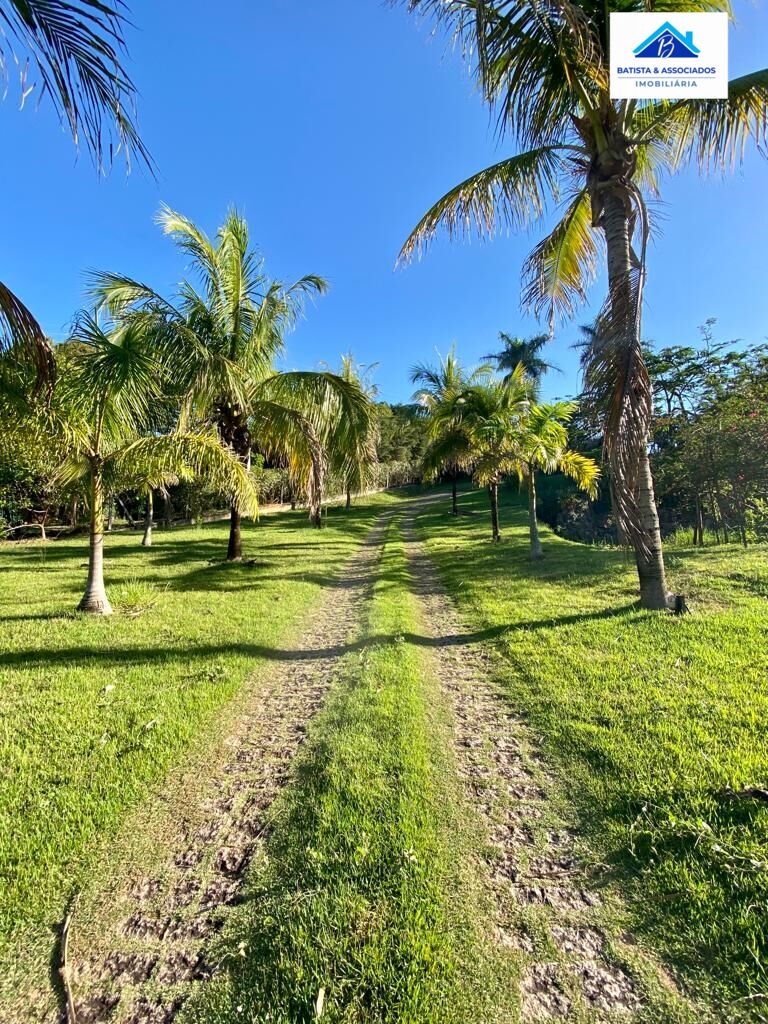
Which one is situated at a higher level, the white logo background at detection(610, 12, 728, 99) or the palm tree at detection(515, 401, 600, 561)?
the white logo background at detection(610, 12, 728, 99)

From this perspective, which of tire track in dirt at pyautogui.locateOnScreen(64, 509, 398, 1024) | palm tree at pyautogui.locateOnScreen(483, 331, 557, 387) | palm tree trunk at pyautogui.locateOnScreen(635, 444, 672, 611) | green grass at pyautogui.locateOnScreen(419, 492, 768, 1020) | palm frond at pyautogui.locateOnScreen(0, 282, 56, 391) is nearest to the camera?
tire track in dirt at pyautogui.locateOnScreen(64, 509, 398, 1024)

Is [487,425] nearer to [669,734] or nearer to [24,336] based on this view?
[669,734]

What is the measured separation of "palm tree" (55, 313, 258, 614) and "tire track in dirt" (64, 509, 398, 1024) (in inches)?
160

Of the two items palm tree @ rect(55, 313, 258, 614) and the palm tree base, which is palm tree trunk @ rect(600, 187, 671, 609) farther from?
the palm tree base

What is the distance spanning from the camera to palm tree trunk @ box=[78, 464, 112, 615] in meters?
6.30

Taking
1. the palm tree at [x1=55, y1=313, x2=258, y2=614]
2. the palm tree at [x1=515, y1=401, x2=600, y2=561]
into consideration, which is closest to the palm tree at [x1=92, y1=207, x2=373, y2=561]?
the palm tree at [x1=55, y1=313, x2=258, y2=614]

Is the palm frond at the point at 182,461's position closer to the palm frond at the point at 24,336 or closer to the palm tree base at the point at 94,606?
the palm tree base at the point at 94,606

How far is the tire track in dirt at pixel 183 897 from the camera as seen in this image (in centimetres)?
167

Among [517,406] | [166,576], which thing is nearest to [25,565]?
[166,576]

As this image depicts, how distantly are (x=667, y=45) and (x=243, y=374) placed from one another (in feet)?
25.4

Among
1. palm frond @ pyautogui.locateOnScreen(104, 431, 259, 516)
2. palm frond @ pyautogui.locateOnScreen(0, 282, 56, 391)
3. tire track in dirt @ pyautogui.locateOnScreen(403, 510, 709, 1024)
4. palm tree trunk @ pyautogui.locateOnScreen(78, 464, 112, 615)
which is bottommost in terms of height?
tire track in dirt @ pyautogui.locateOnScreen(403, 510, 709, 1024)

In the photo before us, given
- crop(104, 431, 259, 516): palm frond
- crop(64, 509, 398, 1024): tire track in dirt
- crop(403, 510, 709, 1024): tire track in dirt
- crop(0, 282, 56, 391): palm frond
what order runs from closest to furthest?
crop(403, 510, 709, 1024): tire track in dirt, crop(64, 509, 398, 1024): tire track in dirt, crop(0, 282, 56, 391): palm frond, crop(104, 431, 259, 516): palm frond

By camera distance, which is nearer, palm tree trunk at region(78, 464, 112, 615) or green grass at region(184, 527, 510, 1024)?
green grass at region(184, 527, 510, 1024)

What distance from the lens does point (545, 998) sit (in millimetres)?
1578
